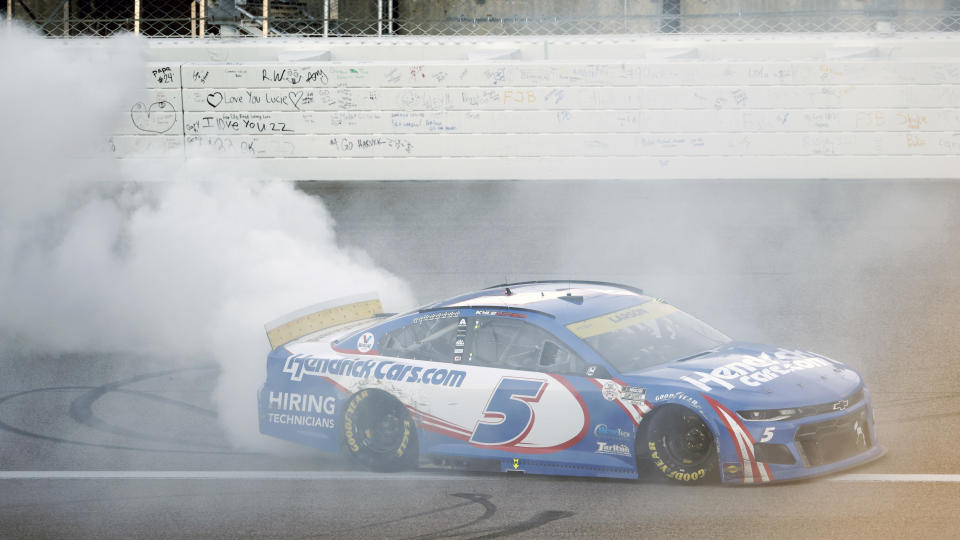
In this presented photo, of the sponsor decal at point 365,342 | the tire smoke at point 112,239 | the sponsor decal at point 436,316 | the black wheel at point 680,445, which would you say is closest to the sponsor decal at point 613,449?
the black wheel at point 680,445

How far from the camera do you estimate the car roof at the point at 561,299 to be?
8273mm

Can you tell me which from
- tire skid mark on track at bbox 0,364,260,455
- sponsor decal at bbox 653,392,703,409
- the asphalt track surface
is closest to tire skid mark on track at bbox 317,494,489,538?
the asphalt track surface

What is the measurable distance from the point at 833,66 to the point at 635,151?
326 centimetres

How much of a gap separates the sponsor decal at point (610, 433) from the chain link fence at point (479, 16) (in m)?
15.4

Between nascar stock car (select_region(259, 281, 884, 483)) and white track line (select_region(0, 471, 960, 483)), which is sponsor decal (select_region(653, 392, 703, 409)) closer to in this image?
nascar stock car (select_region(259, 281, 884, 483))

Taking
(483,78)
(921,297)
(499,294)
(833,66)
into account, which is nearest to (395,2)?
(483,78)

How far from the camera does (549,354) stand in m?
7.93

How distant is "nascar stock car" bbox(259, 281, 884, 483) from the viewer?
7.27 meters

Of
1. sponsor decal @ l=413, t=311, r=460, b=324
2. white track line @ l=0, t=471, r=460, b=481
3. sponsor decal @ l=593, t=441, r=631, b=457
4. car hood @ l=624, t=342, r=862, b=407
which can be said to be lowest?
white track line @ l=0, t=471, r=460, b=481

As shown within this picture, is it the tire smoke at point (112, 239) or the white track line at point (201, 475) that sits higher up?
the tire smoke at point (112, 239)

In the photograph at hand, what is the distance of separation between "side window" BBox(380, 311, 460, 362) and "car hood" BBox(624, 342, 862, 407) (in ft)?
4.30

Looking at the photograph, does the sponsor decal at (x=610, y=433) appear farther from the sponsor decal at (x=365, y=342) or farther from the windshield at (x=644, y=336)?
the sponsor decal at (x=365, y=342)

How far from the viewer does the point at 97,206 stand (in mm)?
13555

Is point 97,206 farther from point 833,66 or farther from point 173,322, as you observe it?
point 833,66
